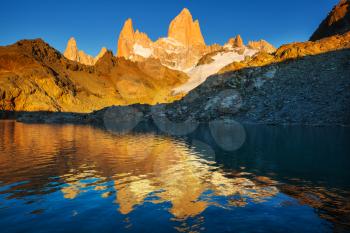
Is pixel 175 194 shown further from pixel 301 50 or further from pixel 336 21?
pixel 336 21

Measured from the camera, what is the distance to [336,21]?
149 meters

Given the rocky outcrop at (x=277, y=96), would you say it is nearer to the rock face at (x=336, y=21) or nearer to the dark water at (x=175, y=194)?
the rock face at (x=336, y=21)

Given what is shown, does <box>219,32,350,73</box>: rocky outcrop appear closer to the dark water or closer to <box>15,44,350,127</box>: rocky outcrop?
<box>15,44,350,127</box>: rocky outcrop

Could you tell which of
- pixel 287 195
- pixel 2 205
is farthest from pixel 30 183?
pixel 287 195

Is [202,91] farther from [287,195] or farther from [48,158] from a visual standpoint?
[287,195]

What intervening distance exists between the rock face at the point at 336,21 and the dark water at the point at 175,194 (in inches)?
5252

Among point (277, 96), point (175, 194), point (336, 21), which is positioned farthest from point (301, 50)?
point (175, 194)

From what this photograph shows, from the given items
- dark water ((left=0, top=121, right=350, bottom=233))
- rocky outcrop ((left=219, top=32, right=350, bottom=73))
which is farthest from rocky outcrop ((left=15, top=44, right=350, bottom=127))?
dark water ((left=0, top=121, right=350, bottom=233))

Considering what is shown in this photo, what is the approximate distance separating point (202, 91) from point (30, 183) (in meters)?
113

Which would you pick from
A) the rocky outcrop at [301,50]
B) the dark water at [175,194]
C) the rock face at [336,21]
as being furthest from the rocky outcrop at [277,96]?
the dark water at [175,194]

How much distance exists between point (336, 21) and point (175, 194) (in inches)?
6329

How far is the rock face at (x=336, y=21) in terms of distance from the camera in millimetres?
142250

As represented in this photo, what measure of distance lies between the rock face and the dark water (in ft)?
438

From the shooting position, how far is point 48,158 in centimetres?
3353
